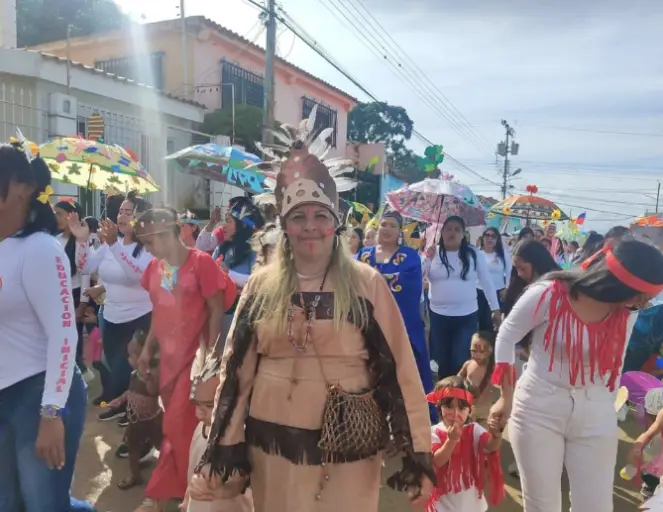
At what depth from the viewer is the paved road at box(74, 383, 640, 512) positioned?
3.69m

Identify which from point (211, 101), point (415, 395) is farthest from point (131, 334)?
point (211, 101)

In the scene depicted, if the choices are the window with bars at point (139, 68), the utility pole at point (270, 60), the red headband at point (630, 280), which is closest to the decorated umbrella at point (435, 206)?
the red headband at point (630, 280)

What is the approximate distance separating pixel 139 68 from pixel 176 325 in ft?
49.0

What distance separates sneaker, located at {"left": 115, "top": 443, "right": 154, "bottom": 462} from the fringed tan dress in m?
2.22

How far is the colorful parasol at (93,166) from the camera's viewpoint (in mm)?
5535

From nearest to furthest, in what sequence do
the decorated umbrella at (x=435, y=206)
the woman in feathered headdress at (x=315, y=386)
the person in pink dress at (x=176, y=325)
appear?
the woman in feathered headdress at (x=315, y=386) < the person in pink dress at (x=176, y=325) < the decorated umbrella at (x=435, y=206)

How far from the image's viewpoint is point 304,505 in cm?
207

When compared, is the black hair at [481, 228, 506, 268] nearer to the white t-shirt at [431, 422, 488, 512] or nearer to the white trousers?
the white t-shirt at [431, 422, 488, 512]

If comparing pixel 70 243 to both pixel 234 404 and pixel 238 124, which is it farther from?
pixel 238 124

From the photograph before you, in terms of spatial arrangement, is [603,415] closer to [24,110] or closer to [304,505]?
[304,505]

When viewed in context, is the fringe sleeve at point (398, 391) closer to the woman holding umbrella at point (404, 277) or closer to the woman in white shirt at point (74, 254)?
the woman holding umbrella at point (404, 277)

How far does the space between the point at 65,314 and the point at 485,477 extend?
2285mm

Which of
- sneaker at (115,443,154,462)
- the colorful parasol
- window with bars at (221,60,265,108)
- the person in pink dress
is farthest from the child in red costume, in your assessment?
window with bars at (221,60,265,108)

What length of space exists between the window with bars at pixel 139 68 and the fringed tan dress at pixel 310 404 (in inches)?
607
